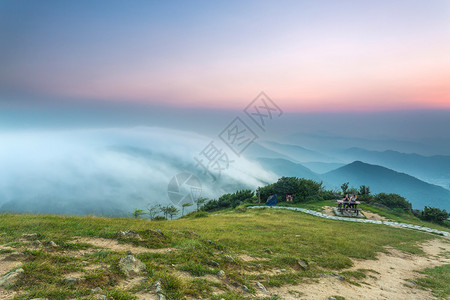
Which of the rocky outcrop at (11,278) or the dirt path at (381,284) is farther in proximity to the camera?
the dirt path at (381,284)

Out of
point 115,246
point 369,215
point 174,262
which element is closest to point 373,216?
point 369,215

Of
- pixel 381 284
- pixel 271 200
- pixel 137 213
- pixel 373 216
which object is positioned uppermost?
pixel 271 200

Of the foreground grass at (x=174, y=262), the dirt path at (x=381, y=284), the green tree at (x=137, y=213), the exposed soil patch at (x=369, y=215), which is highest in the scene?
the exposed soil patch at (x=369, y=215)

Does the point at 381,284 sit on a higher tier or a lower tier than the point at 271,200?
lower

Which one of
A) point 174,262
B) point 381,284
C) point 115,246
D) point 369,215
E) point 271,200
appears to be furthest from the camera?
point 271,200

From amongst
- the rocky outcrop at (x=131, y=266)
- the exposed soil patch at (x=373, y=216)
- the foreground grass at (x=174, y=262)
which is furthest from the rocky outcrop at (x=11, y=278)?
the exposed soil patch at (x=373, y=216)

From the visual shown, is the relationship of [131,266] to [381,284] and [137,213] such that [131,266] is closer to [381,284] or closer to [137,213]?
[381,284]

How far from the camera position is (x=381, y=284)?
768 centimetres

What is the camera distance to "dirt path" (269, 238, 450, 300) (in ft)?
19.9

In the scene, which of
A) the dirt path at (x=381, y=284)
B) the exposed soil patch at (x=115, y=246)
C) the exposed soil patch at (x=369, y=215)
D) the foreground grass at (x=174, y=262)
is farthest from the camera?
the exposed soil patch at (x=369, y=215)

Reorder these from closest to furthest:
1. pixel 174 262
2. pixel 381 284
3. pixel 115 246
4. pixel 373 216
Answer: pixel 174 262, pixel 115 246, pixel 381 284, pixel 373 216

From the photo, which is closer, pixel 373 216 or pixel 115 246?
pixel 115 246

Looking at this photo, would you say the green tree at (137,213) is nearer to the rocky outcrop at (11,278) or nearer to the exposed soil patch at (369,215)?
the rocky outcrop at (11,278)

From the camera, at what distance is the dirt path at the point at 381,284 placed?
19.9ft
